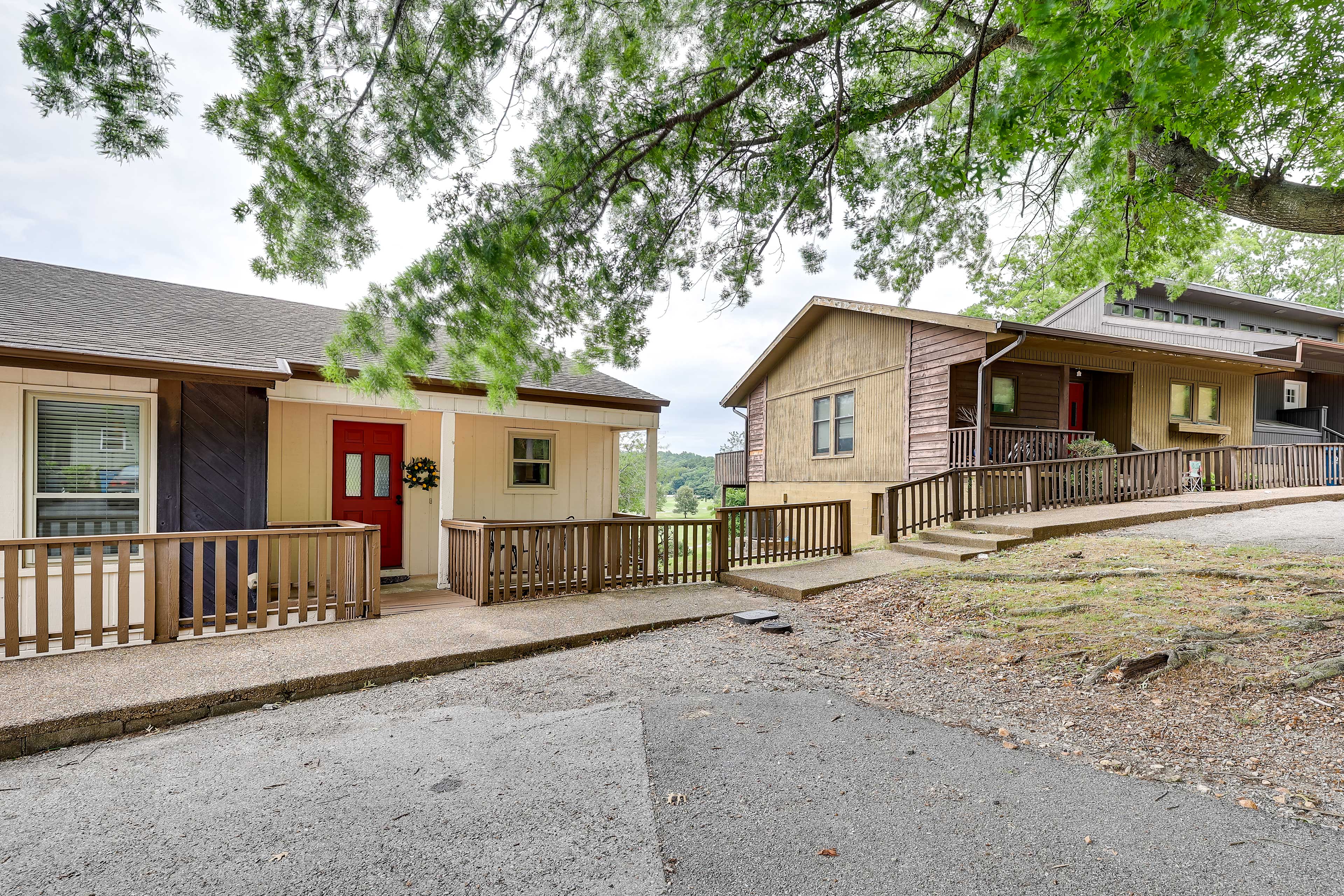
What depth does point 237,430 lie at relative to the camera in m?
7.04

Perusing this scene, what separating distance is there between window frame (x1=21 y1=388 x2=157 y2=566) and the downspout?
11482 millimetres

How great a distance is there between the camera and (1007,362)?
12820 mm

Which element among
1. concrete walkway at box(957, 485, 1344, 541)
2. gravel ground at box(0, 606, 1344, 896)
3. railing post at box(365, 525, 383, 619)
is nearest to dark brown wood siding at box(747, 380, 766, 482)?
concrete walkway at box(957, 485, 1344, 541)

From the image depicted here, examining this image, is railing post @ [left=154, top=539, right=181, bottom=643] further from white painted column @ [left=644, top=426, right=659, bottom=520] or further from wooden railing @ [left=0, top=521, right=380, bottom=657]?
white painted column @ [left=644, top=426, right=659, bottom=520]

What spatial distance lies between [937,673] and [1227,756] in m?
1.74

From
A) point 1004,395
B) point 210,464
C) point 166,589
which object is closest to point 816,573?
point 166,589

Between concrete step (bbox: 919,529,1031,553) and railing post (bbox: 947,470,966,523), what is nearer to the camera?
concrete step (bbox: 919,529,1031,553)

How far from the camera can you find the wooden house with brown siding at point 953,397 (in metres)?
11.8

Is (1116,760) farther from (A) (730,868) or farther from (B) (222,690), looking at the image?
(B) (222,690)

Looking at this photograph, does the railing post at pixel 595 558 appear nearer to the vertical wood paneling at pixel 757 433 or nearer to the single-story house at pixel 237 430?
the single-story house at pixel 237 430

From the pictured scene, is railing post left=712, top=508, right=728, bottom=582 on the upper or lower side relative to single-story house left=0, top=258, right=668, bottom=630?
lower

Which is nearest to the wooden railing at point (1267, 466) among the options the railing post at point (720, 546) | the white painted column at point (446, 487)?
the railing post at point (720, 546)

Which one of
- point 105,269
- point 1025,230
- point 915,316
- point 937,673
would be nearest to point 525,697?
point 937,673

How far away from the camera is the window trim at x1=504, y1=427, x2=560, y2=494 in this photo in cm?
1012
